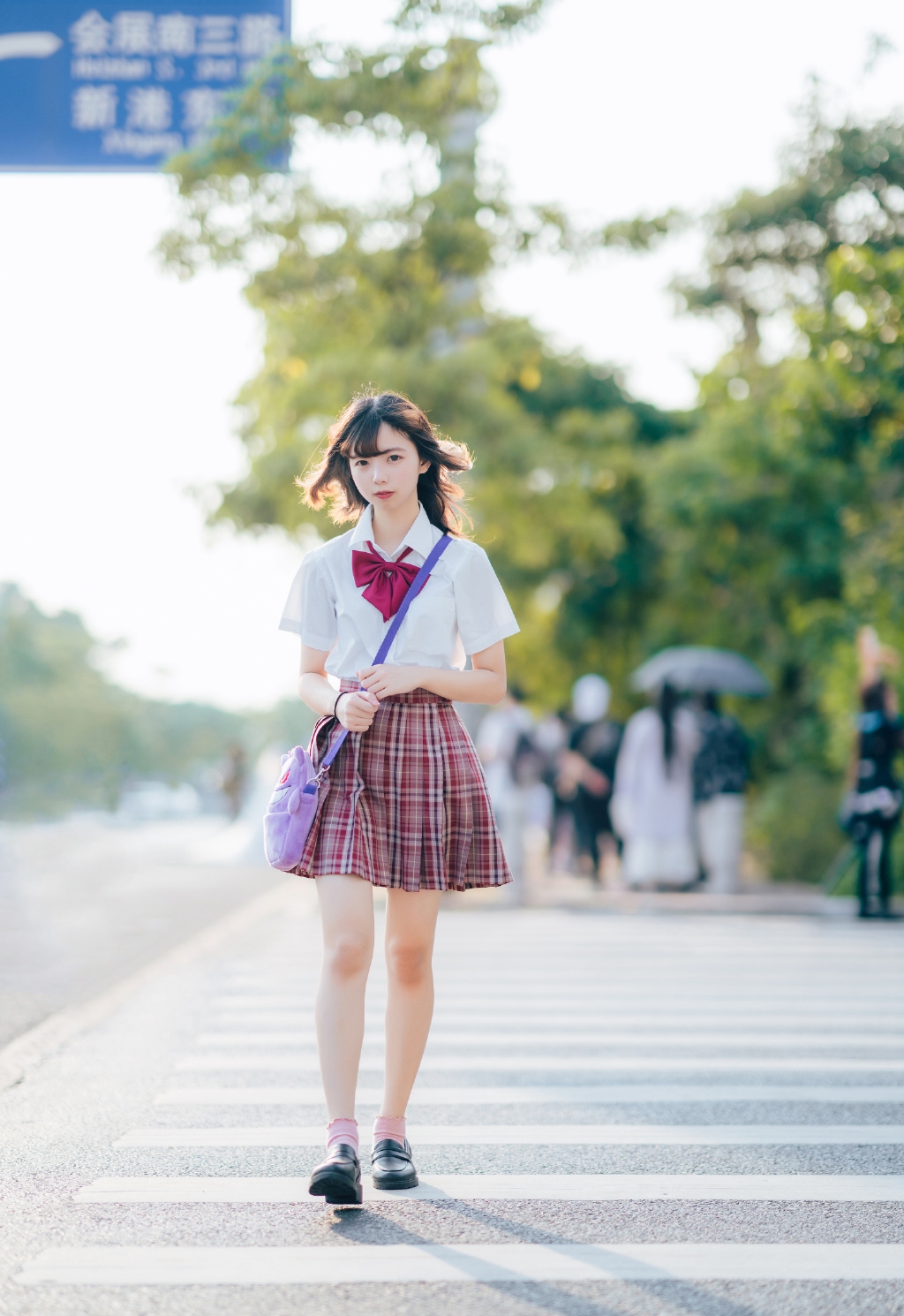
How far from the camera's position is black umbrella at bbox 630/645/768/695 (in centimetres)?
1644

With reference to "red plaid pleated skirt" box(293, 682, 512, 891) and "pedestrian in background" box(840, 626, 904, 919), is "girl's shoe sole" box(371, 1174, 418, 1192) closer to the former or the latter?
"red plaid pleated skirt" box(293, 682, 512, 891)

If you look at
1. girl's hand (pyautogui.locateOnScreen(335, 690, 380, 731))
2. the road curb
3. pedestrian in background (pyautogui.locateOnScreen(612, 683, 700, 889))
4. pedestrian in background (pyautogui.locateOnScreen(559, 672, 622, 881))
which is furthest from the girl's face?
pedestrian in background (pyautogui.locateOnScreen(559, 672, 622, 881))

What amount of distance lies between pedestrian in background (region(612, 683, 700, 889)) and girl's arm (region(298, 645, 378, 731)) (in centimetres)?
968

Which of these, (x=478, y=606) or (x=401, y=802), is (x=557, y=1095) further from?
(x=478, y=606)

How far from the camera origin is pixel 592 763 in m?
14.9

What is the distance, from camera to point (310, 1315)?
285 centimetres

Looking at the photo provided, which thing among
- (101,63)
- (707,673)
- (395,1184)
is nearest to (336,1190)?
(395,1184)

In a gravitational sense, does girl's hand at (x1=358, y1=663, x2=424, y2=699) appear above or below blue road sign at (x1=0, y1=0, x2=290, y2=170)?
below

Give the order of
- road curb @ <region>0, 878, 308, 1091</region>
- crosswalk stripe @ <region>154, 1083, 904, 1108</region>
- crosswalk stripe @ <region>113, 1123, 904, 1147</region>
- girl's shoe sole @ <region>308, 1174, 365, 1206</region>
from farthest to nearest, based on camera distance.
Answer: road curb @ <region>0, 878, 308, 1091</region> < crosswalk stripe @ <region>154, 1083, 904, 1108</region> < crosswalk stripe @ <region>113, 1123, 904, 1147</region> < girl's shoe sole @ <region>308, 1174, 365, 1206</region>

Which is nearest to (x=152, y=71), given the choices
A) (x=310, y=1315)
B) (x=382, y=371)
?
(x=382, y=371)

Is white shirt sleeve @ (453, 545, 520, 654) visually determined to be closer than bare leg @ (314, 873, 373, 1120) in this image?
No

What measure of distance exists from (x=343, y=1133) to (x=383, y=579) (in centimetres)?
130

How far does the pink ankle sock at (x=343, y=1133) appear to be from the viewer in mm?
3602

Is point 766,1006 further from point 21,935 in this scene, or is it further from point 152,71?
point 152,71
